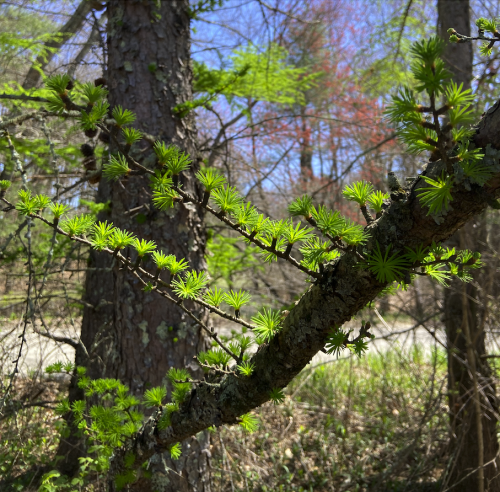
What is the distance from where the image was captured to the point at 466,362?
2.91 metres

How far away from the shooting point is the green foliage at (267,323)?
1111mm

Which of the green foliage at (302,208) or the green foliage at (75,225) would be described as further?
the green foliage at (75,225)

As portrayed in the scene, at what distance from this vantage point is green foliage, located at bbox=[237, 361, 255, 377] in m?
1.18

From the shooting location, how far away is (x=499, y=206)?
28.8 inches

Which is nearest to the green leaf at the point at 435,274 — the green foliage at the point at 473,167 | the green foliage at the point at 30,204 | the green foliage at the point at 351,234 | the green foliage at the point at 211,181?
the green foliage at the point at 351,234

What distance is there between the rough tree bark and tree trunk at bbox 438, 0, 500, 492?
2208 millimetres

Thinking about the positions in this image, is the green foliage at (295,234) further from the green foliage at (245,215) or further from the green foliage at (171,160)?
the green foliage at (171,160)

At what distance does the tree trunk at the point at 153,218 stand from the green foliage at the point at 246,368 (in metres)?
0.98

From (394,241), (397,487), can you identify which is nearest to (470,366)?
(397,487)

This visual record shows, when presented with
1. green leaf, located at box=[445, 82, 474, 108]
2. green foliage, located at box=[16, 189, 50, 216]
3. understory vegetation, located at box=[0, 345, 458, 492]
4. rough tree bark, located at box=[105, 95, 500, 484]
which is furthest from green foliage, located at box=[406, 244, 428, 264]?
understory vegetation, located at box=[0, 345, 458, 492]

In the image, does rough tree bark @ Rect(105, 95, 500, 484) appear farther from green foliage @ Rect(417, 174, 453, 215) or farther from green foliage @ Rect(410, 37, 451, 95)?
green foliage @ Rect(410, 37, 451, 95)

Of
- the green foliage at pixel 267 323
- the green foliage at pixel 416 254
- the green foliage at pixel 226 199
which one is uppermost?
the green foliage at pixel 226 199

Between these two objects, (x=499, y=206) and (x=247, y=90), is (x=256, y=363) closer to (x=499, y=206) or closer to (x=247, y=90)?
(x=499, y=206)

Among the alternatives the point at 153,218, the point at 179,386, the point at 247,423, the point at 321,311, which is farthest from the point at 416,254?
the point at 153,218
